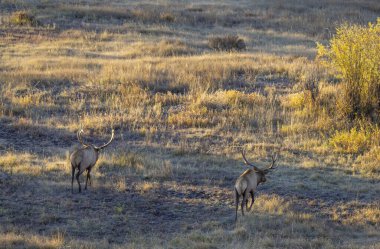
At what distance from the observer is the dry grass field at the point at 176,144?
9.79m

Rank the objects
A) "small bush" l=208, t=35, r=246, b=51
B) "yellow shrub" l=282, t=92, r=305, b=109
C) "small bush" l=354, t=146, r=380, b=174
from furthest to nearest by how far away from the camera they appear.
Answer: "small bush" l=208, t=35, r=246, b=51, "yellow shrub" l=282, t=92, r=305, b=109, "small bush" l=354, t=146, r=380, b=174

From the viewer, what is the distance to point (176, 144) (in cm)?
1418

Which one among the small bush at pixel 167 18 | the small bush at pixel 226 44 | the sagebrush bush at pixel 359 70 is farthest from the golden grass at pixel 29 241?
the small bush at pixel 167 18

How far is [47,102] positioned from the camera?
56.7 ft

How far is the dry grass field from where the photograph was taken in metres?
9.79

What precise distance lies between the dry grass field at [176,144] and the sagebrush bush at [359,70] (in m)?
0.30

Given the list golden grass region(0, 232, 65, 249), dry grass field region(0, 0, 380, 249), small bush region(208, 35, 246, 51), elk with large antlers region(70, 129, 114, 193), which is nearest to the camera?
golden grass region(0, 232, 65, 249)

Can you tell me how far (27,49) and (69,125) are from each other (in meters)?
10.1

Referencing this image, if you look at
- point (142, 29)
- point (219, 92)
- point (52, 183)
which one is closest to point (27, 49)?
point (142, 29)

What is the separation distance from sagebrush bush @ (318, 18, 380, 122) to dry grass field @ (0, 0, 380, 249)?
300mm

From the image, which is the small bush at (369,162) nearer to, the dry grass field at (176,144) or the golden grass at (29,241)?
the dry grass field at (176,144)

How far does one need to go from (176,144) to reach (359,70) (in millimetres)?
4929

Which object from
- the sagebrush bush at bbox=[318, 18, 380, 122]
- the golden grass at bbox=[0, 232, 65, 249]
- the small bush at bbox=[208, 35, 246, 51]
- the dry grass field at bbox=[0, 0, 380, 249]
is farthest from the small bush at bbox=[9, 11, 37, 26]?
the golden grass at bbox=[0, 232, 65, 249]

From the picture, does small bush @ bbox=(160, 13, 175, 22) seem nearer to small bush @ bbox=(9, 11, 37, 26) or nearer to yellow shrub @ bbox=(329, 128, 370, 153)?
small bush @ bbox=(9, 11, 37, 26)
